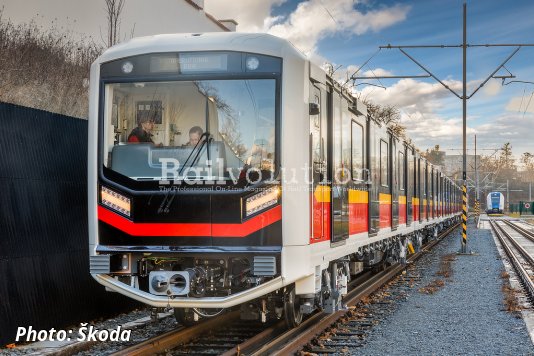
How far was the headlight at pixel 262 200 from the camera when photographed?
7.36 m

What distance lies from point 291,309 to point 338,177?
6.29 ft

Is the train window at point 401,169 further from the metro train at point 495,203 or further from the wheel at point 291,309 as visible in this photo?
the metro train at point 495,203

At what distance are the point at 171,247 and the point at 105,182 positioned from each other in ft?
3.34

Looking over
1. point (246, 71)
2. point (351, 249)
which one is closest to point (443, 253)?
point (351, 249)

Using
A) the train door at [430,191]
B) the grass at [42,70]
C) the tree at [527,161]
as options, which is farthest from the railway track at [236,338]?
the tree at [527,161]

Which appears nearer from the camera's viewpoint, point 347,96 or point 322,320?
point 322,320

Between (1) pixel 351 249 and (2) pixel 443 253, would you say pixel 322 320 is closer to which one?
(1) pixel 351 249

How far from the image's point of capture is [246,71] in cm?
755

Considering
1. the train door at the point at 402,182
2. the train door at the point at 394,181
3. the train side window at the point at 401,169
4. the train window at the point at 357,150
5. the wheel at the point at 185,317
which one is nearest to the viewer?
the wheel at the point at 185,317

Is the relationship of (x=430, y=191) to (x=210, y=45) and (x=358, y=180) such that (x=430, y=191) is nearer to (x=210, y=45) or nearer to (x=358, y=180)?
(x=358, y=180)

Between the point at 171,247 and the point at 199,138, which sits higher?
the point at 199,138

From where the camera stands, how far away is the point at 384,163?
13914 mm

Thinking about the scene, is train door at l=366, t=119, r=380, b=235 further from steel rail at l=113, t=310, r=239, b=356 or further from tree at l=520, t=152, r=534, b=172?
tree at l=520, t=152, r=534, b=172

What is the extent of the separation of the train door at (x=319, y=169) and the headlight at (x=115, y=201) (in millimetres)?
1949
